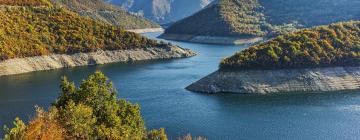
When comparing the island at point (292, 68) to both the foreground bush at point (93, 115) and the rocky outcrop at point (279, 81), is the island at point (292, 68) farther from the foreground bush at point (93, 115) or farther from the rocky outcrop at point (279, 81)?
the foreground bush at point (93, 115)

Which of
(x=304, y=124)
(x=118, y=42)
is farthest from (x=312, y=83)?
(x=118, y=42)

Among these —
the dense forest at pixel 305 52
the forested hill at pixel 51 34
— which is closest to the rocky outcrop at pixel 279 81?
the dense forest at pixel 305 52

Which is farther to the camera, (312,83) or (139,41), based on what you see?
(139,41)

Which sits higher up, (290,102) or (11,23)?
(11,23)

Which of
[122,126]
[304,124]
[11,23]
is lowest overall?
[304,124]

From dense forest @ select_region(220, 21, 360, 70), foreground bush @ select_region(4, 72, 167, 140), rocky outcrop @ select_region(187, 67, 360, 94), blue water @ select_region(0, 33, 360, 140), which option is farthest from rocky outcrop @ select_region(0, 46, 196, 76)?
foreground bush @ select_region(4, 72, 167, 140)

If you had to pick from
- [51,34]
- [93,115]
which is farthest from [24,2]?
[93,115]

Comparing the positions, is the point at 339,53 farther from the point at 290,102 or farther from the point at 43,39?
the point at 43,39

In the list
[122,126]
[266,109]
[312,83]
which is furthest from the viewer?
[312,83]
